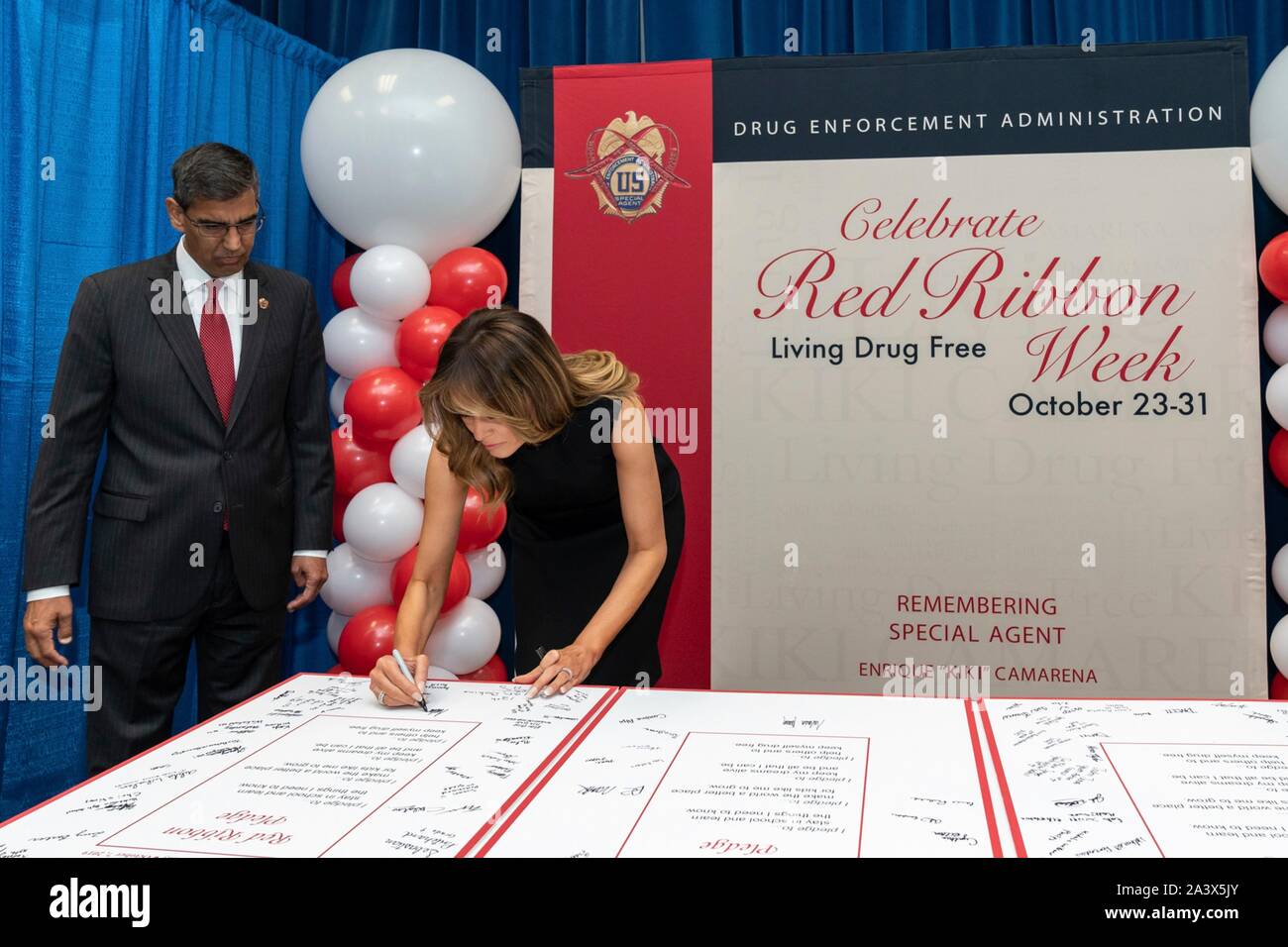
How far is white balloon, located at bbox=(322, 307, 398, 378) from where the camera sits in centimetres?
307

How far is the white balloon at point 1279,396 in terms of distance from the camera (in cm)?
279

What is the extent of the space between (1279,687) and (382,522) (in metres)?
2.44

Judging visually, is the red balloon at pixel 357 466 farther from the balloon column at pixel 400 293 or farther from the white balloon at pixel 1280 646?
the white balloon at pixel 1280 646

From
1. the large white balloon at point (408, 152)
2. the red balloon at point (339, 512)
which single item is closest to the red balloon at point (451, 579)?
the red balloon at point (339, 512)

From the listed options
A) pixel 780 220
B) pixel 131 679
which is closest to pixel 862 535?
pixel 780 220

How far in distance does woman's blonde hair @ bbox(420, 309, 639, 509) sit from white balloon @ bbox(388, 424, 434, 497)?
95 cm

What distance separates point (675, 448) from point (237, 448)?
1.30m

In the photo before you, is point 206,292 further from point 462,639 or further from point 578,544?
point 462,639

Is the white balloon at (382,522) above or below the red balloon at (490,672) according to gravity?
above

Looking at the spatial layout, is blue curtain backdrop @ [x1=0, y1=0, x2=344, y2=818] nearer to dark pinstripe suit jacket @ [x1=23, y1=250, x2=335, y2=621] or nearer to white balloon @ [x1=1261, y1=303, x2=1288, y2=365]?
dark pinstripe suit jacket @ [x1=23, y1=250, x2=335, y2=621]

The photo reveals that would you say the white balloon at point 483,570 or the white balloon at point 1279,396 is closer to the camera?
the white balloon at point 1279,396

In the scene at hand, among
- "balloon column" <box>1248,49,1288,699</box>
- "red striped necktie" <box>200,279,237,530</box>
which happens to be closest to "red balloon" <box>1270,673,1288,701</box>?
"balloon column" <box>1248,49,1288,699</box>

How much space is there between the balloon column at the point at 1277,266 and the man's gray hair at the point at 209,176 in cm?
250

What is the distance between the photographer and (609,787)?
4.26 ft
